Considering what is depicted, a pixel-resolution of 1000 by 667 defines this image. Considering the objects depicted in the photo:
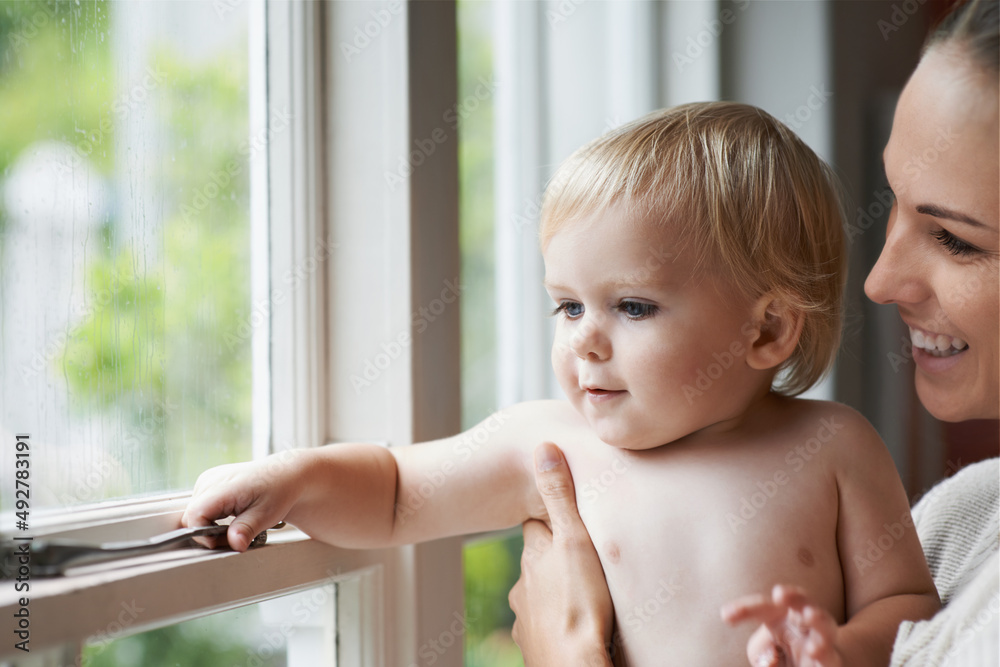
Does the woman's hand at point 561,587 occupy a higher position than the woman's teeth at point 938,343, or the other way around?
the woman's teeth at point 938,343

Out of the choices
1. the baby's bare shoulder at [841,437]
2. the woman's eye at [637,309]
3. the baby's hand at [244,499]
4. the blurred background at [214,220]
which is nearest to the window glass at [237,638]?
the blurred background at [214,220]

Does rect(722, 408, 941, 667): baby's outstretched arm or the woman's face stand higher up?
the woman's face

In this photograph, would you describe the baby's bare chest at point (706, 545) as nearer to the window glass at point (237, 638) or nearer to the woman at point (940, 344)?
the woman at point (940, 344)

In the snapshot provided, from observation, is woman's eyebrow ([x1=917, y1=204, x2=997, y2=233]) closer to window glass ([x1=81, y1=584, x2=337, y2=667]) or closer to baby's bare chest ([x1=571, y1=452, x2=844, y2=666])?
baby's bare chest ([x1=571, y1=452, x2=844, y2=666])

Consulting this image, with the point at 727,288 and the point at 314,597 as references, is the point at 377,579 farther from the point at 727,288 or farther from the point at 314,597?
the point at 727,288

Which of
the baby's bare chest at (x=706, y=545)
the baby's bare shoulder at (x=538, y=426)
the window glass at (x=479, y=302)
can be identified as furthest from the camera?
the window glass at (x=479, y=302)

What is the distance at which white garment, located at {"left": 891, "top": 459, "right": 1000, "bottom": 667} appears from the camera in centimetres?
66

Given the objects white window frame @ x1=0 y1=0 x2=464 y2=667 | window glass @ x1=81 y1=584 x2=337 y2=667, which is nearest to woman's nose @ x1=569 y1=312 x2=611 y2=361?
white window frame @ x1=0 y1=0 x2=464 y2=667

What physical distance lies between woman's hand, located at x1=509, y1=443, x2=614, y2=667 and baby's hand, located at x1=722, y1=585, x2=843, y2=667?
0.19 metres

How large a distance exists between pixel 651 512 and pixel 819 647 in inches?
9.2

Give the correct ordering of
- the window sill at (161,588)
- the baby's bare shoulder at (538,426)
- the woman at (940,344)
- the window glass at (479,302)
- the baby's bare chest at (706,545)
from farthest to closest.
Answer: the window glass at (479,302) → the baby's bare shoulder at (538,426) → the baby's bare chest at (706,545) → the woman at (940,344) → the window sill at (161,588)

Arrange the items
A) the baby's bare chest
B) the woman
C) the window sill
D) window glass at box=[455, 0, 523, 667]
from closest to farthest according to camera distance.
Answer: the window sill → the woman → the baby's bare chest → window glass at box=[455, 0, 523, 667]

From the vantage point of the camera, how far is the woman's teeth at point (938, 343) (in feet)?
2.94

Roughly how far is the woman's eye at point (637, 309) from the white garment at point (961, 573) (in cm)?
41
